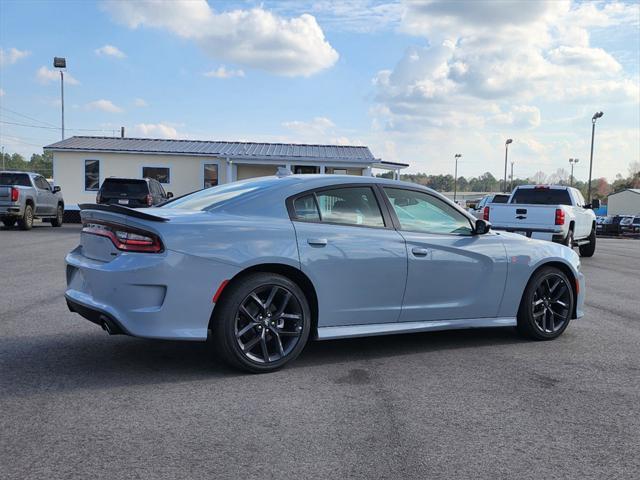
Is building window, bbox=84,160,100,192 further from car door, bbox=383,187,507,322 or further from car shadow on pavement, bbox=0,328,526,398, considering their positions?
→ car door, bbox=383,187,507,322

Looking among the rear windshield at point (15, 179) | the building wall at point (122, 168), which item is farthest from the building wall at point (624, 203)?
the rear windshield at point (15, 179)

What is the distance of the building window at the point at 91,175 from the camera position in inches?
1153

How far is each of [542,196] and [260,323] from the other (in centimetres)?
1305

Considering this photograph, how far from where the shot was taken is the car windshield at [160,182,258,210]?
5.02 m

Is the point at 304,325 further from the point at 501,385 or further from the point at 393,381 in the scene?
the point at 501,385

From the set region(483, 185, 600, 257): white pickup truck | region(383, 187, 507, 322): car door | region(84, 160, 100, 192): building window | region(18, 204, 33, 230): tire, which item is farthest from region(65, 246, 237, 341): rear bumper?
region(84, 160, 100, 192): building window

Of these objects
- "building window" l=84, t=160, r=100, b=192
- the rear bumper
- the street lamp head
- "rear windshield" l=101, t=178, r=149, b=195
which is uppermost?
the street lamp head

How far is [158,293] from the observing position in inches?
170

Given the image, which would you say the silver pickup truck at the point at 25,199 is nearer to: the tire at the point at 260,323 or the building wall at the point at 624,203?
the tire at the point at 260,323

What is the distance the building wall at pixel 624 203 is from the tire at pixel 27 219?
223ft

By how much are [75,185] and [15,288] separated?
877 inches

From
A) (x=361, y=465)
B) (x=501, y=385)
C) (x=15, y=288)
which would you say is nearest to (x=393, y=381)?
(x=501, y=385)

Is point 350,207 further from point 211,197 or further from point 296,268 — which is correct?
point 211,197

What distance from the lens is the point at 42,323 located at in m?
6.25
